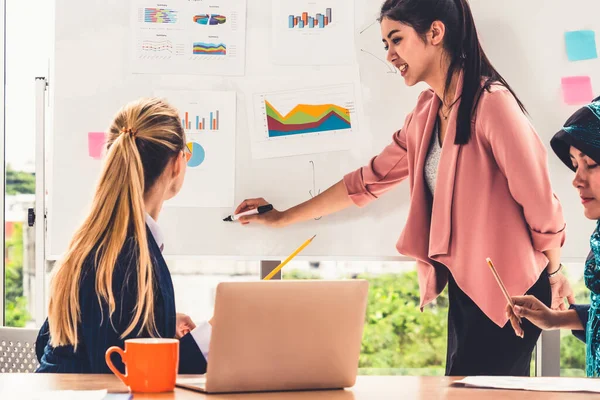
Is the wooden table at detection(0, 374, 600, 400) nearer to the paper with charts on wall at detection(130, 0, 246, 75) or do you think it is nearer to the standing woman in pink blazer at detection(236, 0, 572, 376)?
the standing woman in pink blazer at detection(236, 0, 572, 376)

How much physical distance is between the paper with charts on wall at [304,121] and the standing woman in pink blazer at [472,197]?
0.27m

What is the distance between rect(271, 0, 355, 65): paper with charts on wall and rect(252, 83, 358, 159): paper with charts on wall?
9 cm

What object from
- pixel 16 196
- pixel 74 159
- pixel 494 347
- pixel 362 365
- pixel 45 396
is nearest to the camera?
pixel 45 396

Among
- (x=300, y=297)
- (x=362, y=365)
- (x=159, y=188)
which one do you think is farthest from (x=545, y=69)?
(x=362, y=365)

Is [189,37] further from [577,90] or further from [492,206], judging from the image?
[577,90]

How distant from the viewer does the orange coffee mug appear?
1.07 m

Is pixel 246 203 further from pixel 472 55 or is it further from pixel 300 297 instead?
pixel 300 297

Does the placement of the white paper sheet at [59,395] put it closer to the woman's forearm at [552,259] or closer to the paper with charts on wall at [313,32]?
the woman's forearm at [552,259]

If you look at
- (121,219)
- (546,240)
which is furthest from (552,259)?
(121,219)

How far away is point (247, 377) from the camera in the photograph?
109cm

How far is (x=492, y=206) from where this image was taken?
1958mm

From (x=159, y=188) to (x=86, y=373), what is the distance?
409mm

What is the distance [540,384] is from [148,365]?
59 cm

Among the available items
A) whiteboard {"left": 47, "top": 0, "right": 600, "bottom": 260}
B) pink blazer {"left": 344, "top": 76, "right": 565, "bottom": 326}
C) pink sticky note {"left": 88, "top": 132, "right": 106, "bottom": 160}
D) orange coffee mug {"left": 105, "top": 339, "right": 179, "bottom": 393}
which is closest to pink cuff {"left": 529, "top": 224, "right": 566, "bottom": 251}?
pink blazer {"left": 344, "top": 76, "right": 565, "bottom": 326}
